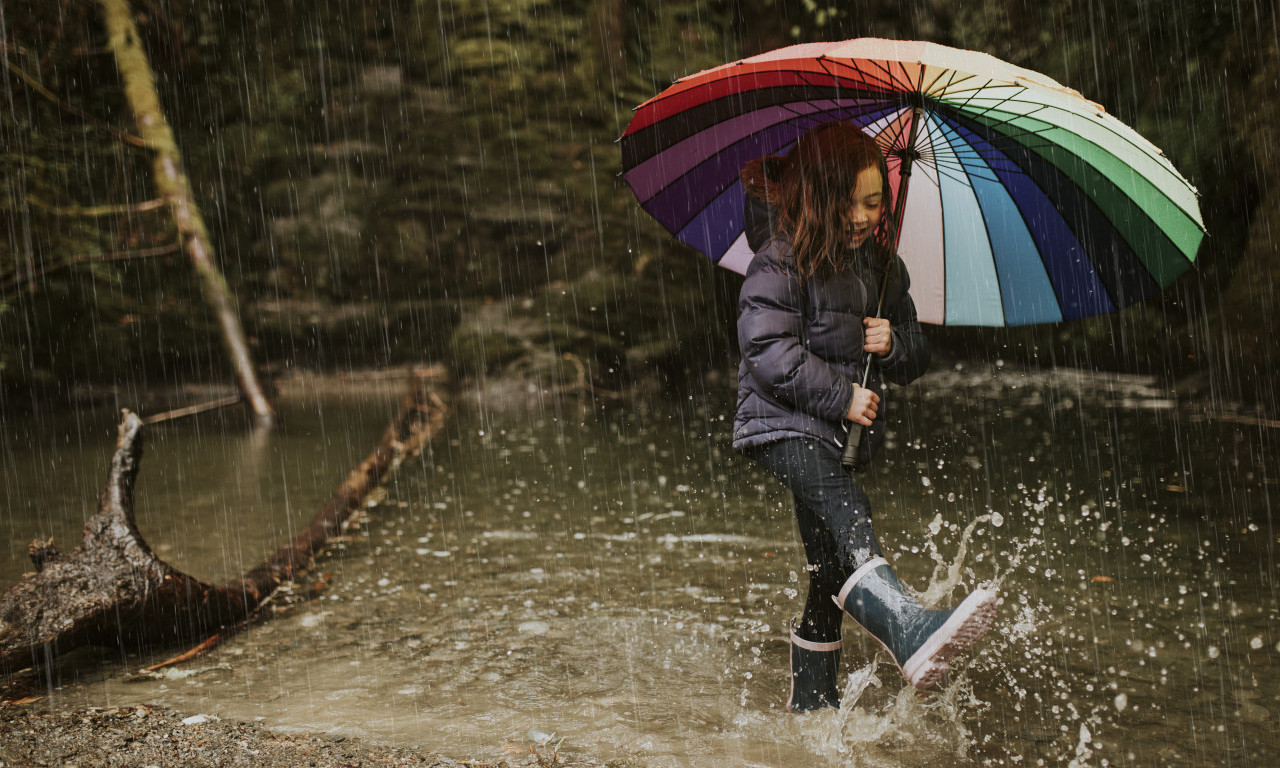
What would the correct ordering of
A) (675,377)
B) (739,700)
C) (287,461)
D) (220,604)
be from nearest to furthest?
(739,700), (220,604), (287,461), (675,377)

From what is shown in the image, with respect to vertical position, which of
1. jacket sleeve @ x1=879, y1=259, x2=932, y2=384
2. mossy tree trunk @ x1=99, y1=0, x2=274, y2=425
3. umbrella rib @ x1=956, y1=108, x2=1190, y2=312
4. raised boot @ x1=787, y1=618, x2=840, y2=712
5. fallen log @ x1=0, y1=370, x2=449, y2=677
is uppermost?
mossy tree trunk @ x1=99, y1=0, x2=274, y2=425

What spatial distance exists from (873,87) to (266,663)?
3.56 m

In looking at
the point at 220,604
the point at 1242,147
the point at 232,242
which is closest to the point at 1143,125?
the point at 1242,147

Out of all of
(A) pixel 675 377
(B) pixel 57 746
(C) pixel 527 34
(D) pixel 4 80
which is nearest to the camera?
(B) pixel 57 746

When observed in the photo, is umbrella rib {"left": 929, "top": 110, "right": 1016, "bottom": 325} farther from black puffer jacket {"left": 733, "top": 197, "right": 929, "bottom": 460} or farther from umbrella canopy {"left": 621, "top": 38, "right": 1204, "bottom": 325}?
black puffer jacket {"left": 733, "top": 197, "right": 929, "bottom": 460}

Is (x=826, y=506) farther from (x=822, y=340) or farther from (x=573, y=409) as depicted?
(x=573, y=409)

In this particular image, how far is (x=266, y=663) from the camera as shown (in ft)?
14.7

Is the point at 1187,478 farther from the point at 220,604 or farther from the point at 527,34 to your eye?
the point at 527,34

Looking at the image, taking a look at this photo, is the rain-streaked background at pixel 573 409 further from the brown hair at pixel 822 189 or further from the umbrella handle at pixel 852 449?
the brown hair at pixel 822 189

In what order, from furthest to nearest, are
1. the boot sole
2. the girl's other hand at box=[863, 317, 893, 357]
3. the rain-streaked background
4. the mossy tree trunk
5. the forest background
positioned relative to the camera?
the forest background < the mossy tree trunk < the rain-streaked background < the girl's other hand at box=[863, 317, 893, 357] < the boot sole

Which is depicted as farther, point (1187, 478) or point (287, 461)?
point (287, 461)

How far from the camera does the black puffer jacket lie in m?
3.22

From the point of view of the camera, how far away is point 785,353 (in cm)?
320

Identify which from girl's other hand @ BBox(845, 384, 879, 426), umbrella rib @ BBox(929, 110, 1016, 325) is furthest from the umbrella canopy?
girl's other hand @ BBox(845, 384, 879, 426)
